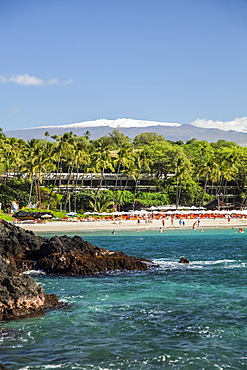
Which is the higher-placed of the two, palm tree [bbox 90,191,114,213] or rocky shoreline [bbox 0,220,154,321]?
palm tree [bbox 90,191,114,213]

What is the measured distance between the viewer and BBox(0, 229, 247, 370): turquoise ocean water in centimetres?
1714

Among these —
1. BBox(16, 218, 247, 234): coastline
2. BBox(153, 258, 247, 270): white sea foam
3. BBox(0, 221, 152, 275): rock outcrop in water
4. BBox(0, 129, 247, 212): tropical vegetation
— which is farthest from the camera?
BBox(0, 129, 247, 212): tropical vegetation

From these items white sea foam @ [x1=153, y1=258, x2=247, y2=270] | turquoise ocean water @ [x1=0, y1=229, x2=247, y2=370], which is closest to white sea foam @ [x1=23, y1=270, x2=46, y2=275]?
turquoise ocean water @ [x1=0, y1=229, x2=247, y2=370]

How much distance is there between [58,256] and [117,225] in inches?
1558

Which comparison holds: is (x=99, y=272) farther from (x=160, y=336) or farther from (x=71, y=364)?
(x=71, y=364)

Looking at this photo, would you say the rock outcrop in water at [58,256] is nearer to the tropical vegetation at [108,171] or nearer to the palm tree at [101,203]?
the tropical vegetation at [108,171]

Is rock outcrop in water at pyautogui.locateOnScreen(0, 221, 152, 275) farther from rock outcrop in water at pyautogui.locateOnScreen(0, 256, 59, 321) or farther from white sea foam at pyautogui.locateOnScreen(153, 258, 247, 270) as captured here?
rock outcrop in water at pyautogui.locateOnScreen(0, 256, 59, 321)

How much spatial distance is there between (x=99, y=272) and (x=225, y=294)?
8978 mm

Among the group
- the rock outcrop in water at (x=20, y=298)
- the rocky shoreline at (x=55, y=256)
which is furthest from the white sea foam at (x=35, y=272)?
the rock outcrop in water at (x=20, y=298)

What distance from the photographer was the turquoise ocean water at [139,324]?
1714 centimetres

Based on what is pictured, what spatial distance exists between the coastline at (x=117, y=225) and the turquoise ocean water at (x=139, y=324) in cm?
3409

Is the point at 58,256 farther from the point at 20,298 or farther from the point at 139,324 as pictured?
the point at 139,324

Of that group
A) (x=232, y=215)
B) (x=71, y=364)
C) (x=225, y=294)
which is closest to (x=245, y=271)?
(x=225, y=294)

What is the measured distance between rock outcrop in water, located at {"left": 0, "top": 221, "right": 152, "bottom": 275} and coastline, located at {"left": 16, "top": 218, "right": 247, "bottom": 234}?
89.9 ft
